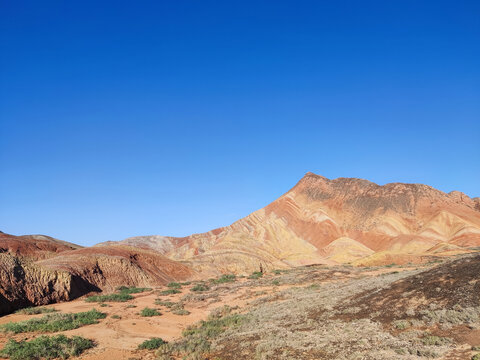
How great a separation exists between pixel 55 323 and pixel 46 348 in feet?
12.1

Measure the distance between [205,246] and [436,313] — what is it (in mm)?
77254

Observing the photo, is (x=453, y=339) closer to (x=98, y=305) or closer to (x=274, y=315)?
(x=274, y=315)

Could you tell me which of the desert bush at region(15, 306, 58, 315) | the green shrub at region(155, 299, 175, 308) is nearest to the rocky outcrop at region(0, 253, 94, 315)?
the desert bush at region(15, 306, 58, 315)

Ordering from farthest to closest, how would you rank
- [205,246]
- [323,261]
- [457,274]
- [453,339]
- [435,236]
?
[205,246], [435,236], [323,261], [457,274], [453,339]

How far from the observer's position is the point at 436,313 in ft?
32.2

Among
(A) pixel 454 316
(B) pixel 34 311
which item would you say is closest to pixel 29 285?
(B) pixel 34 311

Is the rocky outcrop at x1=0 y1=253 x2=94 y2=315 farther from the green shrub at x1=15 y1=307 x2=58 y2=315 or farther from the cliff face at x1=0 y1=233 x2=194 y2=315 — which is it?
the green shrub at x1=15 y1=307 x2=58 y2=315

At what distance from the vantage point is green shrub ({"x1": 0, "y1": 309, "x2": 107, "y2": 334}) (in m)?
12.7

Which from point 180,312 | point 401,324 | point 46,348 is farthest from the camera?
point 180,312

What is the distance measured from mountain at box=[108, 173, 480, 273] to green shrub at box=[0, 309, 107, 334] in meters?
38.8

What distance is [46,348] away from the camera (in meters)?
10.2

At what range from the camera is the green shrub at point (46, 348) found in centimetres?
971

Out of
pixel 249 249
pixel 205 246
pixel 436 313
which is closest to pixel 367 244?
pixel 249 249

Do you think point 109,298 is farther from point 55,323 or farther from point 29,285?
point 55,323
